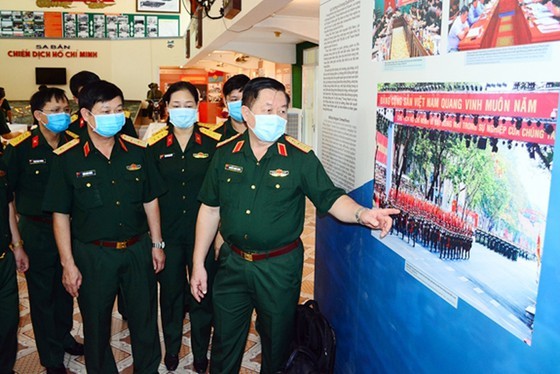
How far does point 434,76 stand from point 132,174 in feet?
4.99

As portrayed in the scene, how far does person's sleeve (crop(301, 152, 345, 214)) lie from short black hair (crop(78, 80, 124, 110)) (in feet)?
3.22

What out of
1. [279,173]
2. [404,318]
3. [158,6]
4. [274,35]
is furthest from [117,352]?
[158,6]

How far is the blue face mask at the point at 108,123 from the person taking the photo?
7.92ft

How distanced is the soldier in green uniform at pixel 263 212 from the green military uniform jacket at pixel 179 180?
0.50 metres

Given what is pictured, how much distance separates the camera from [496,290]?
1403 mm

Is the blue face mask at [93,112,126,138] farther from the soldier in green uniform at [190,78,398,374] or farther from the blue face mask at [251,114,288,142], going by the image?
the blue face mask at [251,114,288,142]

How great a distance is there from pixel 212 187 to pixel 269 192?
296 millimetres

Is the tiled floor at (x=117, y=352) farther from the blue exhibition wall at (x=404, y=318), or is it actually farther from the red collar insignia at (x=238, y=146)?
the red collar insignia at (x=238, y=146)

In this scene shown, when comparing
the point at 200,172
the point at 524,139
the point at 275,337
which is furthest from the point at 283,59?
the point at 524,139

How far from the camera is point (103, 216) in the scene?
2.40 m

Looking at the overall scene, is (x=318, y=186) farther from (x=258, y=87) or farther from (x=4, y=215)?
(x=4, y=215)

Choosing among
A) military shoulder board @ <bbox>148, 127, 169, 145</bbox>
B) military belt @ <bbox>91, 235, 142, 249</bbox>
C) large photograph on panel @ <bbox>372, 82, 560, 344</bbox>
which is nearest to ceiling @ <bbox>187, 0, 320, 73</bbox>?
military shoulder board @ <bbox>148, 127, 169, 145</bbox>

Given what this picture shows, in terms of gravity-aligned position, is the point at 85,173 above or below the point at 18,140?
below

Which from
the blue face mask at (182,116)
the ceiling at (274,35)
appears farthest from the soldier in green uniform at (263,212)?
the ceiling at (274,35)
